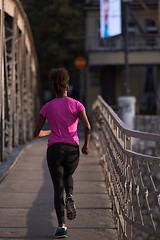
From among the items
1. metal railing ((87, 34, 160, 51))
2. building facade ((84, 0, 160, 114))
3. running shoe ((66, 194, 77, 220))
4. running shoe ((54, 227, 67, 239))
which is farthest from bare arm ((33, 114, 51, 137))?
metal railing ((87, 34, 160, 51))

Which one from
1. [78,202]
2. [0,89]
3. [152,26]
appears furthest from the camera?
[152,26]

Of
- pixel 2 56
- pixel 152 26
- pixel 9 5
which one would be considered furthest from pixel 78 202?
pixel 152 26

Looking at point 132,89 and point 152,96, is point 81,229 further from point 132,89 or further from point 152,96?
point 132,89

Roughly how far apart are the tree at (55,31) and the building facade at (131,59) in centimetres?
558

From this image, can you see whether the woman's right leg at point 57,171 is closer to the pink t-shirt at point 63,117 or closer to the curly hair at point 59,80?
the pink t-shirt at point 63,117

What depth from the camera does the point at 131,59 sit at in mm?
31359

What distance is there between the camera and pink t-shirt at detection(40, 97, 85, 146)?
5.52 metres

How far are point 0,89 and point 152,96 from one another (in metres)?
24.4

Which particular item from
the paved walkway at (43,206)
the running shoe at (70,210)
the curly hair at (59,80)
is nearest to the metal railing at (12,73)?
the paved walkway at (43,206)

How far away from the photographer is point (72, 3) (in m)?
43.0

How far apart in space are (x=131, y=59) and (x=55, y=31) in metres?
11.3

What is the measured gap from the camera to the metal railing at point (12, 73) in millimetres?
9984

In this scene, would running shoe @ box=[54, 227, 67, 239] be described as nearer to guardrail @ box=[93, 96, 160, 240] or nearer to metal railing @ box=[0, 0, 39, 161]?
guardrail @ box=[93, 96, 160, 240]

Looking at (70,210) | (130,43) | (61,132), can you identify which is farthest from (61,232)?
(130,43)
